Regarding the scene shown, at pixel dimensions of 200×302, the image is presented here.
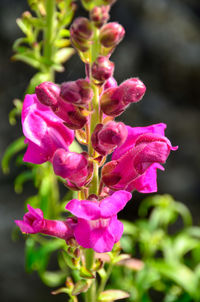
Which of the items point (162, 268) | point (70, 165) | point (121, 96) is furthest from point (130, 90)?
point (162, 268)

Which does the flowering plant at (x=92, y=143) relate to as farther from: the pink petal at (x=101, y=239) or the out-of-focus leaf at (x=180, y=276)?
the out-of-focus leaf at (x=180, y=276)

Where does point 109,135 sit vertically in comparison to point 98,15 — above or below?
below

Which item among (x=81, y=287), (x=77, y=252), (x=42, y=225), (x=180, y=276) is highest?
(x=42, y=225)

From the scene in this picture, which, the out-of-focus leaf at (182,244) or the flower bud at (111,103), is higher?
the flower bud at (111,103)

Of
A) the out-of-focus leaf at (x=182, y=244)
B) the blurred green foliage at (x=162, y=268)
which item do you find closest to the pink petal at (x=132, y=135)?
the blurred green foliage at (x=162, y=268)

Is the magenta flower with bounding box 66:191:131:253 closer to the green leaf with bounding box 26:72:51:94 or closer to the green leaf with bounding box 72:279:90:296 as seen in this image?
the green leaf with bounding box 72:279:90:296

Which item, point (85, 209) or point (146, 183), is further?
point (146, 183)

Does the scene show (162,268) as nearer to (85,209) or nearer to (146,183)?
(146,183)

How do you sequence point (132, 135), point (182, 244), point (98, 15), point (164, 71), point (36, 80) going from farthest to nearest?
point (164, 71) < point (182, 244) < point (36, 80) < point (132, 135) < point (98, 15)
